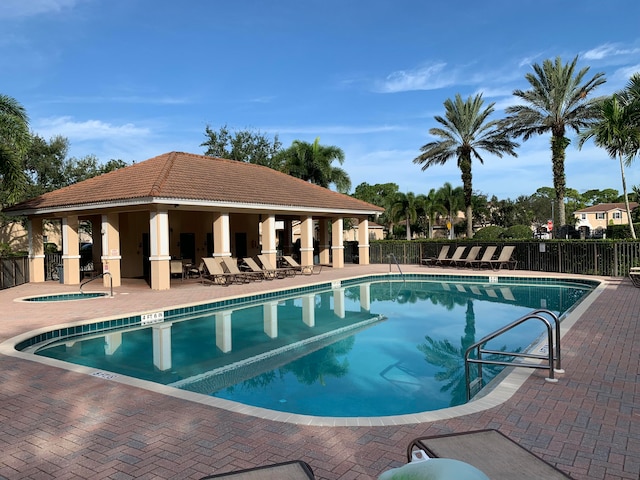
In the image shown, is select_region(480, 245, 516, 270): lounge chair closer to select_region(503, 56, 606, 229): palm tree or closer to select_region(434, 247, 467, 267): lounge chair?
select_region(434, 247, 467, 267): lounge chair

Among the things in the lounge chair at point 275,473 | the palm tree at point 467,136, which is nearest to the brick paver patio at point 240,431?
the lounge chair at point 275,473

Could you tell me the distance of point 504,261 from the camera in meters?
21.9

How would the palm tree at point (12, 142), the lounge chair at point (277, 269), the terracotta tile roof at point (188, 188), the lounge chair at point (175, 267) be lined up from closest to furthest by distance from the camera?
the palm tree at point (12, 142) < the terracotta tile roof at point (188, 188) < the lounge chair at point (175, 267) < the lounge chair at point (277, 269)

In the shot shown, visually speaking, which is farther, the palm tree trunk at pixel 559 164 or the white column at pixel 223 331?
the palm tree trunk at pixel 559 164

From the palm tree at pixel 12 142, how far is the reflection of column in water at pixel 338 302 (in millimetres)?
11837

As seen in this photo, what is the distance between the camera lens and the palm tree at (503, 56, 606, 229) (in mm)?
24188

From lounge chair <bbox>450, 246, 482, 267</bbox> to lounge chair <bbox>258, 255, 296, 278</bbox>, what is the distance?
864cm

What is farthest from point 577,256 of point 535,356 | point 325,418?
point 325,418

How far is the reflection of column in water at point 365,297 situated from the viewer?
14423 millimetres

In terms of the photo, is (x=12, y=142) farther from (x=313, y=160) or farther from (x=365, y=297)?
(x=313, y=160)

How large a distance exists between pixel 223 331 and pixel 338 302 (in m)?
5.16

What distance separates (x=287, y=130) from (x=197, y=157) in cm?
2009

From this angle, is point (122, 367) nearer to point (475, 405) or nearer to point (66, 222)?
point (475, 405)

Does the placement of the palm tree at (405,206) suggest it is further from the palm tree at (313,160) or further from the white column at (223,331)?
the white column at (223,331)
